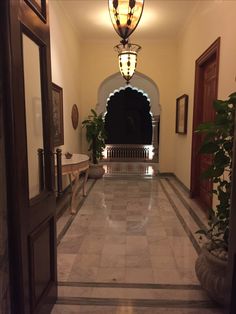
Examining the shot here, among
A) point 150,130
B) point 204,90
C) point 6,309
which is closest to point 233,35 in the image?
point 204,90

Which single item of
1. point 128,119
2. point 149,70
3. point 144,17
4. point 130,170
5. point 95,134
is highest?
point 144,17

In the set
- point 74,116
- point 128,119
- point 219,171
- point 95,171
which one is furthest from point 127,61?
point 128,119

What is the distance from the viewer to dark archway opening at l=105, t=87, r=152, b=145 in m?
12.2

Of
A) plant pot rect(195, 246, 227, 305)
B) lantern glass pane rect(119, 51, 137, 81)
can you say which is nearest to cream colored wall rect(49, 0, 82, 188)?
lantern glass pane rect(119, 51, 137, 81)

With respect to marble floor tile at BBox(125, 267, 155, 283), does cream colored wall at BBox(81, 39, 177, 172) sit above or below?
above

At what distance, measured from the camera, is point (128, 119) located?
40.3 ft

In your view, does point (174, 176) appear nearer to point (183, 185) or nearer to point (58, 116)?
→ point (183, 185)

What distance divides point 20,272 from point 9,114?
81 centimetres

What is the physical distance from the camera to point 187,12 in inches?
195

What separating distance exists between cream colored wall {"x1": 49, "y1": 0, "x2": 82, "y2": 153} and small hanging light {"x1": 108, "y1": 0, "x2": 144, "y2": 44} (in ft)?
6.73

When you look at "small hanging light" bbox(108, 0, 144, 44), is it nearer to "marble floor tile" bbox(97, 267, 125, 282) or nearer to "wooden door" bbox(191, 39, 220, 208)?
"wooden door" bbox(191, 39, 220, 208)

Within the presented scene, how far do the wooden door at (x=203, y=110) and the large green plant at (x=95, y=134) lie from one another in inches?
104

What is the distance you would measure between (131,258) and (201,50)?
3.53 meters

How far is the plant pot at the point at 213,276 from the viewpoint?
1.88 metres
